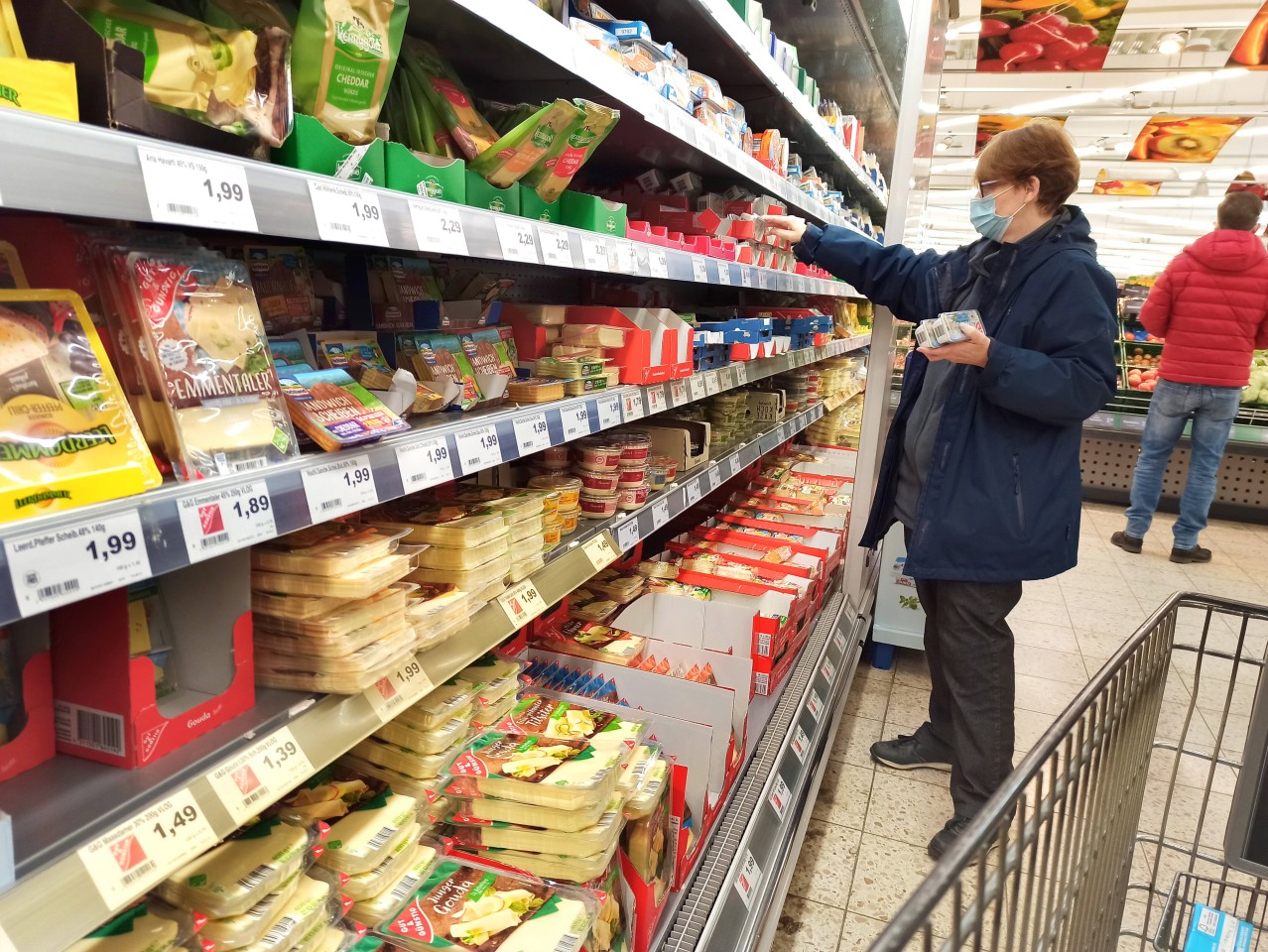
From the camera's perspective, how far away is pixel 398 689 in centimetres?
103

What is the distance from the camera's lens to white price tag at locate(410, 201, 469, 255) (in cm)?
95

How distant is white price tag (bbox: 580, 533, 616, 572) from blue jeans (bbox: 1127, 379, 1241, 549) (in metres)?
4.84

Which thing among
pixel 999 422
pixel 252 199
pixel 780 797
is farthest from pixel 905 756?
pixel 252 199

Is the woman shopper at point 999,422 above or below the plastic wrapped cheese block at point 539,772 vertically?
above

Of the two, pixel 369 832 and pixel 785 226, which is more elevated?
pixel 785 226

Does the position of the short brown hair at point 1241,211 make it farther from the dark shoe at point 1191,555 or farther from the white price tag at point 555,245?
the white price tag at point 555,245

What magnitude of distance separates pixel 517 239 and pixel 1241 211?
5246mm

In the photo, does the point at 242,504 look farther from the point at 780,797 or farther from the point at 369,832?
the point at 780,797

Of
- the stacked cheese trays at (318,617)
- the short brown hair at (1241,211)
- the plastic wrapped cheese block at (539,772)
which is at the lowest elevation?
the plastic wrapped cheese block at (539,772)

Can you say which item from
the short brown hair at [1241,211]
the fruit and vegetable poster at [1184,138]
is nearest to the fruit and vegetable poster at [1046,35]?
the fruit and vegetable poster at [1184,138]

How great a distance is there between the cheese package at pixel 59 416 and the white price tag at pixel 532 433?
60 centimetres

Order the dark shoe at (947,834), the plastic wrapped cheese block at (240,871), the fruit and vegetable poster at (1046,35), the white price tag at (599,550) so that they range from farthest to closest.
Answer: the fruit and vegetable poster at (1046,35)
the dark shoe at (947,834)
the white price tag at (599,550)
the plastic wrapped cheese block at (240,871)

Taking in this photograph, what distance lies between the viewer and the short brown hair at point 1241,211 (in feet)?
15.3

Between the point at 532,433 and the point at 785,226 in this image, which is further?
the point at 785,226
